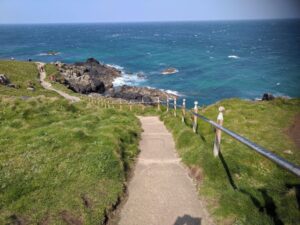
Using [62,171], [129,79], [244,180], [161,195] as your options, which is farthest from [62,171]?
[129,79]

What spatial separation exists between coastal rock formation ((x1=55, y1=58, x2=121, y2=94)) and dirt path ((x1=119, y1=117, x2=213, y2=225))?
4782 cm

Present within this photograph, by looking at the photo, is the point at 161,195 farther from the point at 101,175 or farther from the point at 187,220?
the point at 101,175

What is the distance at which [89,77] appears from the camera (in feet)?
194

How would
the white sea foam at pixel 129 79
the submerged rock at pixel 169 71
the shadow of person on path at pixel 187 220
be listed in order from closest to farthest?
the shadow of person on path at pixel 187 220 < the white sea foam at pixel 129 79 < the submerged rock at pixel 169 71

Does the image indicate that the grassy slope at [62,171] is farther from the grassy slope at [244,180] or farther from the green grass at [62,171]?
the grassy slope at [244,180]

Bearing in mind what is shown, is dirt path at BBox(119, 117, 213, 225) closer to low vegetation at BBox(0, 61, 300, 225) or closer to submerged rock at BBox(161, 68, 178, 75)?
low vegetation at BBox(0, 61, 300, 225)

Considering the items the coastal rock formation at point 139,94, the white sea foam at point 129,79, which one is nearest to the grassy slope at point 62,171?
the coastal rock formation at point 139,94

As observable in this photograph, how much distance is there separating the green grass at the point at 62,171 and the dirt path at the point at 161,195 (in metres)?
0.50

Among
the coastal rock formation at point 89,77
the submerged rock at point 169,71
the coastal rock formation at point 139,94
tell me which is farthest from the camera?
the submerged rock at point 169,71

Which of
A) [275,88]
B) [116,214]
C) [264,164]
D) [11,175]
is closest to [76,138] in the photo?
[11,175]

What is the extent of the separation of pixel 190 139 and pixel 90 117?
19.1ft

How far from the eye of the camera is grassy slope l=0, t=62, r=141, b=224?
607cm

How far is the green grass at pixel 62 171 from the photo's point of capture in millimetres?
6102

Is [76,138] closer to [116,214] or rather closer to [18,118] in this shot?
[116,214]
